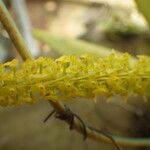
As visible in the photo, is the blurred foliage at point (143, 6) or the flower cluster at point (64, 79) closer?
the flower cluster at point (64, 79)

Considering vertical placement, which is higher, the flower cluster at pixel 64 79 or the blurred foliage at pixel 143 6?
the blurred foliage at pixel 143 6

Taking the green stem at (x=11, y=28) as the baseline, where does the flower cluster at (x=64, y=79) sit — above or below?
below

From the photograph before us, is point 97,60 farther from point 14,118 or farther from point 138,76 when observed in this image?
point 14,118

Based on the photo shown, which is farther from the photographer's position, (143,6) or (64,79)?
(143,6)

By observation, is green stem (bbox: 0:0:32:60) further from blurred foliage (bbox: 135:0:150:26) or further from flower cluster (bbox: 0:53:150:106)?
blurred foliage (bbox: 135:0:150:26)

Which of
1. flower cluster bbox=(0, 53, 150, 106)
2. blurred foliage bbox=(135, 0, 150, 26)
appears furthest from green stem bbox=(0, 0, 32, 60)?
blurred foliage bbox=(135, 0, 150, 26)

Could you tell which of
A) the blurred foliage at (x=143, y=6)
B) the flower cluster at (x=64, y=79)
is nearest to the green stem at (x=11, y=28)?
the flower cluster at (x=64, y=79)

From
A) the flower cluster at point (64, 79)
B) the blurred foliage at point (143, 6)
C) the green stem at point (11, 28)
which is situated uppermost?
the blurred foliage at point (143, 6)

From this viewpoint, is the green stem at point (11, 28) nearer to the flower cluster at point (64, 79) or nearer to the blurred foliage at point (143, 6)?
the flower cluster at point (64, 79)

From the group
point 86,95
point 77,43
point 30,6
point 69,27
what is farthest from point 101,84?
point 30,6
